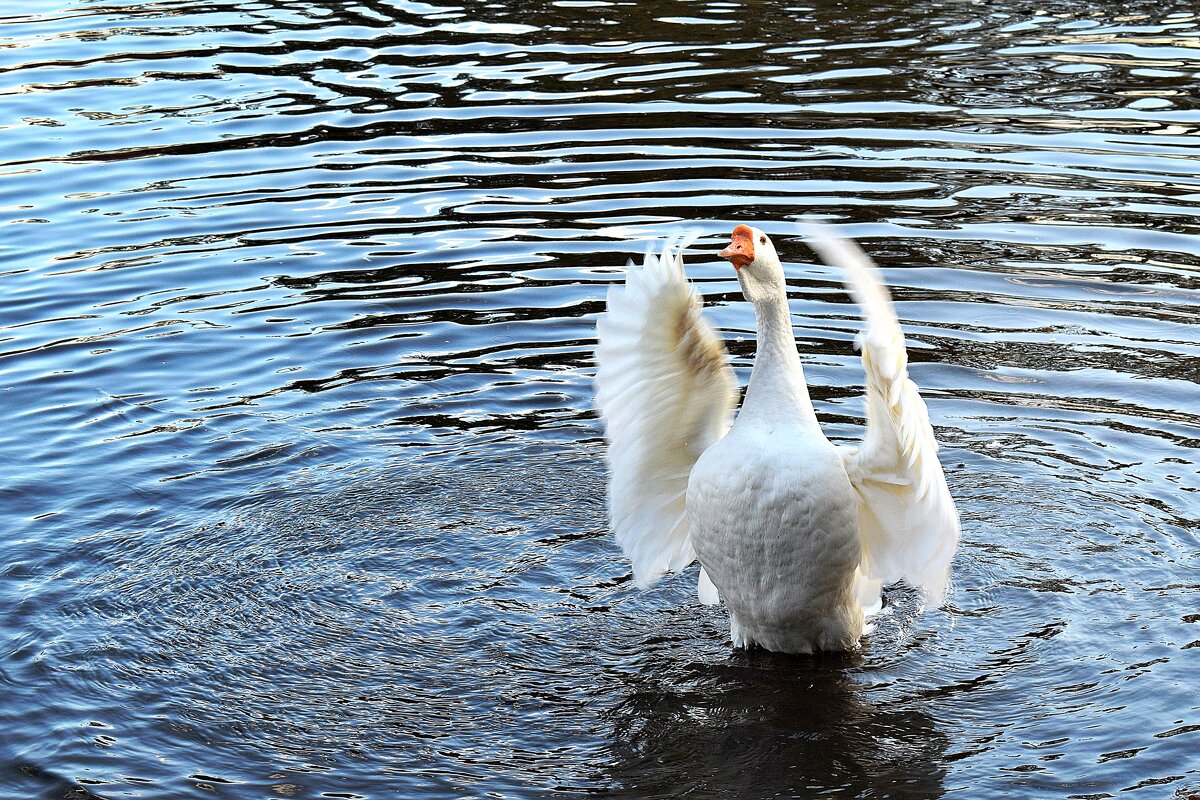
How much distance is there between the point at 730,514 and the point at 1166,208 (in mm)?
7033

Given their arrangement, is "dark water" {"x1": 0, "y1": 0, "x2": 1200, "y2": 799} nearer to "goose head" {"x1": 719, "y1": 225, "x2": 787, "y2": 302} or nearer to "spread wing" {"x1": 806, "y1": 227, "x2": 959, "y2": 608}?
"spread wing" {"x1": 806, "y1": 227, "x2": 959, "y2": 608}

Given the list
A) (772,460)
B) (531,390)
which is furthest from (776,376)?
(531,390)

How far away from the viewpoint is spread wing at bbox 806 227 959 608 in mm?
5793

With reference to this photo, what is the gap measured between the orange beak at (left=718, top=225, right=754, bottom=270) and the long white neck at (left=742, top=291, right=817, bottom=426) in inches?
8.7

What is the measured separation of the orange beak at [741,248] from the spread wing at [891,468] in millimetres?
383

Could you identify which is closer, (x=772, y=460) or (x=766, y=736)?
(x=766, y=736)

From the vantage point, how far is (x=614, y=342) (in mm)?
6953

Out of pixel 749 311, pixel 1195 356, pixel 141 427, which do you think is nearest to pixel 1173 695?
pixel 1195 356

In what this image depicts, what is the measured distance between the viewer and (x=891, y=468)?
6266 millimetres

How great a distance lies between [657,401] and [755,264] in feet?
2.81

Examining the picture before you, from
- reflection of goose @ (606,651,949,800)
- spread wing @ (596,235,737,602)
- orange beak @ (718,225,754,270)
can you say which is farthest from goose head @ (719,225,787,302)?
reflection of goose @ (606,651,949,800)

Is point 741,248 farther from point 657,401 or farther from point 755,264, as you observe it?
point 657,401

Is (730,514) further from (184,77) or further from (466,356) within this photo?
(184,77)

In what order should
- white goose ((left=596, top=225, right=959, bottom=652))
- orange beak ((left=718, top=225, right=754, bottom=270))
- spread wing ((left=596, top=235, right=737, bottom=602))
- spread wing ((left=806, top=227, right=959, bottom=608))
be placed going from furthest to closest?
spread wing ((left=596, top=235, right=737, bottom=602)), orange beak ((left=718, top=225, right=754, bottom=270)), white goose ((left=596, top=225, right=959, bottom=652)), spread wing ((left=806, top=227, right=959, bottom=608))
